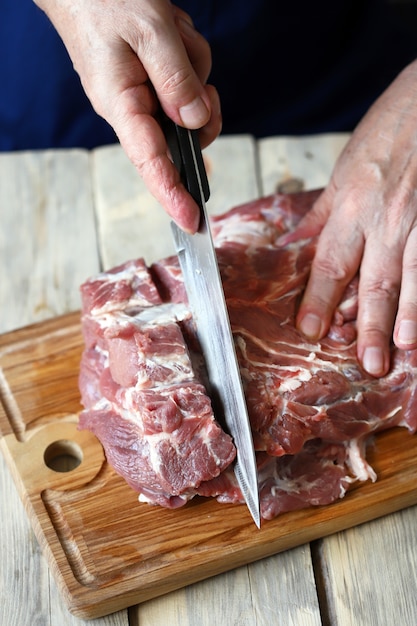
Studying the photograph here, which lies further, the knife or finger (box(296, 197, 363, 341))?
finger (box(296, 197, 363, 341))

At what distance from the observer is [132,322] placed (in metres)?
2.69

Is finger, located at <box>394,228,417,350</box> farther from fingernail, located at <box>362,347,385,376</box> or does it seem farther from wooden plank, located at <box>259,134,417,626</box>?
wooden plank, located at <box>259,134,417,626</box>

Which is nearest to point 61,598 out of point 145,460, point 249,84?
point 145,460

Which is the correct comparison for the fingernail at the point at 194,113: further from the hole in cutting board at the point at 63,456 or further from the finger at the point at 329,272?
the hole in cutting board at the point at 63,456

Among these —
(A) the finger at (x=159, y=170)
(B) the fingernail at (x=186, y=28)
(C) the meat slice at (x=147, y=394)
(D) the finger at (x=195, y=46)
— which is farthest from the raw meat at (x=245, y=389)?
(B) the fingernail at (x=186, y=28)

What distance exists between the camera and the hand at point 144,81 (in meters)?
2.52

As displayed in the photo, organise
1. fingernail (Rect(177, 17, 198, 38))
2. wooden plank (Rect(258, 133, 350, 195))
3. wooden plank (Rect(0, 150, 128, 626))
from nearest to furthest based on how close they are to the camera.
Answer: fingernail (Rect(177, 17, 198, 38)), wooden plank (Rect(0, 150, 128, 626)), wooden plank (Rect(258, 133, 350, 195))

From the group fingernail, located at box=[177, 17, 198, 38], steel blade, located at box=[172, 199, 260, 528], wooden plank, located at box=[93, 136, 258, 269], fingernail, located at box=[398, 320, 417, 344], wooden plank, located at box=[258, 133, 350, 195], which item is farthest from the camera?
wooden plank, located at box=[258, 133, 350, 195]

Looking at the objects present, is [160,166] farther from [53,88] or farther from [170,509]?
[53,88]

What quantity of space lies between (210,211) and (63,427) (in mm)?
1294

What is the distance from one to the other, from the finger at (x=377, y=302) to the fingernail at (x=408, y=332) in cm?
8

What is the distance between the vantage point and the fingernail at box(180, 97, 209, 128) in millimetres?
2566

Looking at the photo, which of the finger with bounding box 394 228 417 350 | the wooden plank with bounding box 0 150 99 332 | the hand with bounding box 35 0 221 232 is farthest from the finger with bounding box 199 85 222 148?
the wooden plank with bounding box 0 150 99 332

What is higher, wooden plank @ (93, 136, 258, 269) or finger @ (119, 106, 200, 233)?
finger @ (119, 106, 200, 233)
